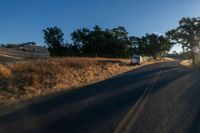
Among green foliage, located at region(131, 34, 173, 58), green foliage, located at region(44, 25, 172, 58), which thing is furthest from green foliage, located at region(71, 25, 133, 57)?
green foliage, located at region(131, 34, 173, 58)

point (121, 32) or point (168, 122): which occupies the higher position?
point (121, 32)

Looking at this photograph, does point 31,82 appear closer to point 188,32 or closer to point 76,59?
point 76,59

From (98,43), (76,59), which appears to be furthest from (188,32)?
(76,59)

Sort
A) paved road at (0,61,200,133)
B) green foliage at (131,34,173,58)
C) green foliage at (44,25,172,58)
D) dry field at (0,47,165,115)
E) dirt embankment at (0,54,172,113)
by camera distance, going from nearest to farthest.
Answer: paved road at (0,61,200,133) < dry field at (0,47,165,115) < dirt embankment at (0,54,172,113) < green foliage at (44,25,172,58) < green foliage at (131,34,173,58)

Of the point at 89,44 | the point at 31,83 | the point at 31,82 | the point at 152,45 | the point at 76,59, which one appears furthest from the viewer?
the point at 152,45

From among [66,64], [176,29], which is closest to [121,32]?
[176,29]

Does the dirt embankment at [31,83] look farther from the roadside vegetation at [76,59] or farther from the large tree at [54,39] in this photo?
the large tree at [54,39]

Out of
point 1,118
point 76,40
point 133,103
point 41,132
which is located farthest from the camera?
point 76,40

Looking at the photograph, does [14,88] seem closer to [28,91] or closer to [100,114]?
[28,91]

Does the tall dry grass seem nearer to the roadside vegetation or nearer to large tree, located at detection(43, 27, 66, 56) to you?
the roadside vegetation

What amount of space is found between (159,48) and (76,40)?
41091 millimetres

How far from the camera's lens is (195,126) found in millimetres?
8141

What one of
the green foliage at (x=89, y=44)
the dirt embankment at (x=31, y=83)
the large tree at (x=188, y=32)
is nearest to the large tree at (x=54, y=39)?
the green foliage at (x=89, y=44)

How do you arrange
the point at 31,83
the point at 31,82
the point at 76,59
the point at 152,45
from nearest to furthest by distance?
the point at 31,83, the point at 31,82, the point at 76,59, the point at 152,45
